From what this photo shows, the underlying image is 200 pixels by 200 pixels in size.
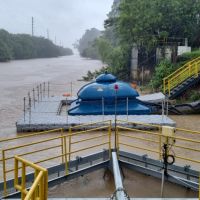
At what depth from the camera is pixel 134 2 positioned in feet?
112

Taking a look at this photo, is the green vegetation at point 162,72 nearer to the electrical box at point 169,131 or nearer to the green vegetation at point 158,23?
the green vegetation at point 158,23

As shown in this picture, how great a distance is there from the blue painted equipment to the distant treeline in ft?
260

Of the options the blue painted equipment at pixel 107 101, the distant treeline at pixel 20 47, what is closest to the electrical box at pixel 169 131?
the blue painted equipment at pixel 107 101

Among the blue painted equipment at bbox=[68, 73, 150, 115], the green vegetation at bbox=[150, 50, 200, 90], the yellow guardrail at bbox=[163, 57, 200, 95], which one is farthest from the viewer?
the green vegetation at bbox=[150, 50, 200, 90]

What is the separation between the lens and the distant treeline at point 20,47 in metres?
97.1

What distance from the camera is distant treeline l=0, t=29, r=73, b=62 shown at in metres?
97.1

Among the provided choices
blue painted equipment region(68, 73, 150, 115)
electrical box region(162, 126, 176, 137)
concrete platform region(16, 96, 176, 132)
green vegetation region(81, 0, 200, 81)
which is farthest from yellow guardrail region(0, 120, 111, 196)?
green vegetation region(81, 0, 200, 81)

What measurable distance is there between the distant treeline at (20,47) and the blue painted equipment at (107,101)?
79.3 m

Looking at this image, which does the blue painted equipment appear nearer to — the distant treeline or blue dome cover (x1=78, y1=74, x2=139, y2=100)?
blue dome cover (x1=78, y1=74, x2=139, y2=100)

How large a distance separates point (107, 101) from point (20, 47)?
10280 cm

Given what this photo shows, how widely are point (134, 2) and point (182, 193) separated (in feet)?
92.9

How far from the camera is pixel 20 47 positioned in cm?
11612

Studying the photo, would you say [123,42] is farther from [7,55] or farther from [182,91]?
[7,55]

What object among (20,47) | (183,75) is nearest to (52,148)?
(183,75)
